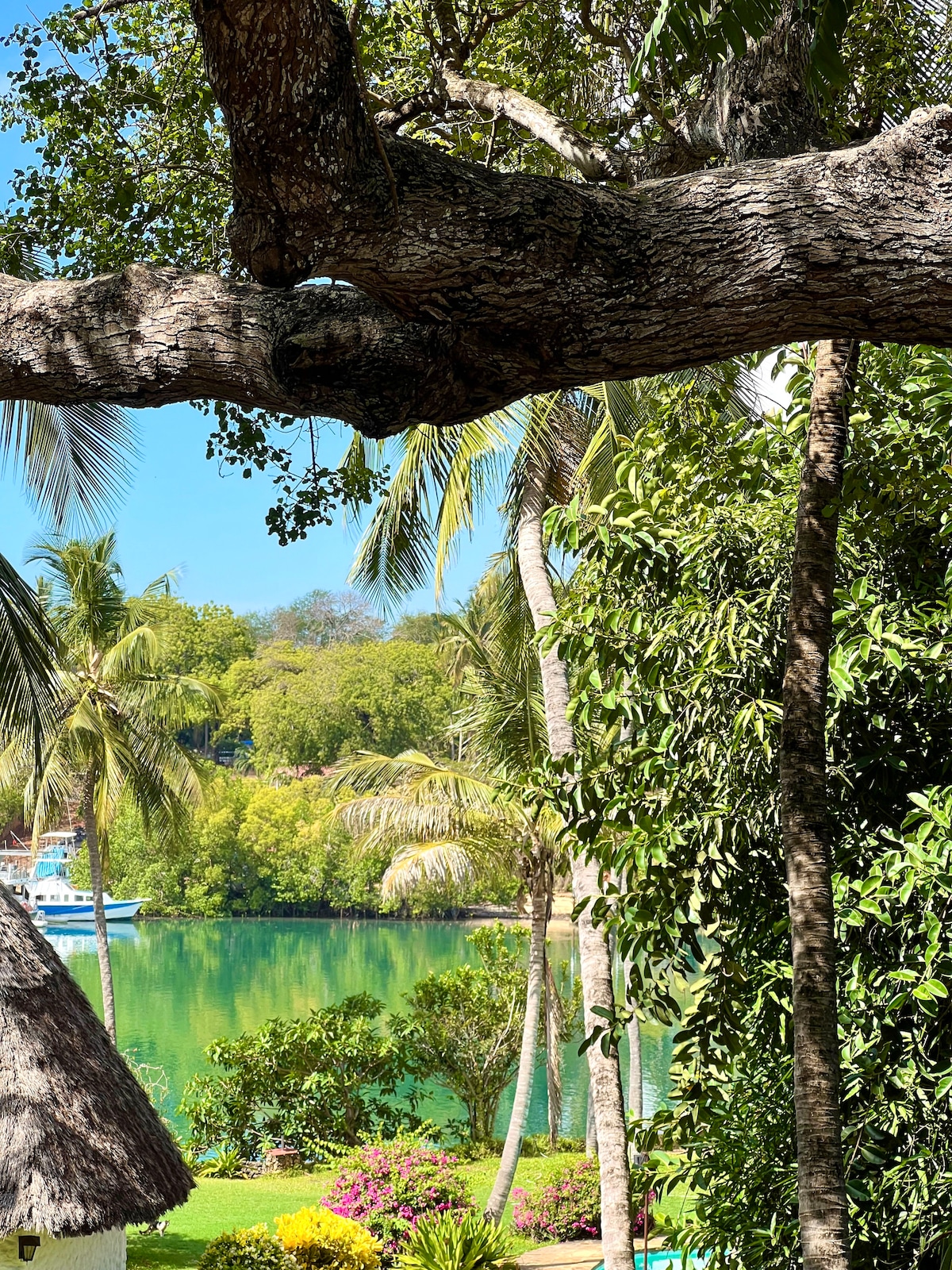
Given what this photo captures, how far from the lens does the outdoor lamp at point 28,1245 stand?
6363 mm

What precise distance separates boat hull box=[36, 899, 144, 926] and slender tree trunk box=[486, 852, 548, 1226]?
103ft

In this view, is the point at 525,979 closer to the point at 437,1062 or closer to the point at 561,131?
the point at 437,1062

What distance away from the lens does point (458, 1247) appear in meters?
8.87

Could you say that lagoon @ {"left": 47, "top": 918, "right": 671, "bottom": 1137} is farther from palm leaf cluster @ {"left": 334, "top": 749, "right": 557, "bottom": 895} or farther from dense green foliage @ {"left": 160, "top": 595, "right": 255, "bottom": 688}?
dense green foliage @ {"left": 160, "top": 595, "right": 255, "bottom": 688}

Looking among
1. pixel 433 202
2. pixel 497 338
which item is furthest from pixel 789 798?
pixel 433 202

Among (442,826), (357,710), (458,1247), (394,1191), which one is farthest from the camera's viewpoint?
(357,710)

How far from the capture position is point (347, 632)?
72.0 m

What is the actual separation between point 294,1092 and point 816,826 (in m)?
14.2

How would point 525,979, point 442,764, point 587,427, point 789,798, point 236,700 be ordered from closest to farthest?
point 789,798 < point 587,427 < point 442,764 < point 525,979 < point 236,700

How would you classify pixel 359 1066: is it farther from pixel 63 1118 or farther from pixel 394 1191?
pixel 63 1118

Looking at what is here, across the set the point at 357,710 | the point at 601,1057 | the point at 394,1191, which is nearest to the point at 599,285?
the point at 601,1057

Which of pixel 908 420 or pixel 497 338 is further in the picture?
pixel 908 420

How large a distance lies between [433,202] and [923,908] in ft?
7.45

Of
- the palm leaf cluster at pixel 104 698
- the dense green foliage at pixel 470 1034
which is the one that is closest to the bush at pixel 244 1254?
the dense green foliage at pixel 470 1034
